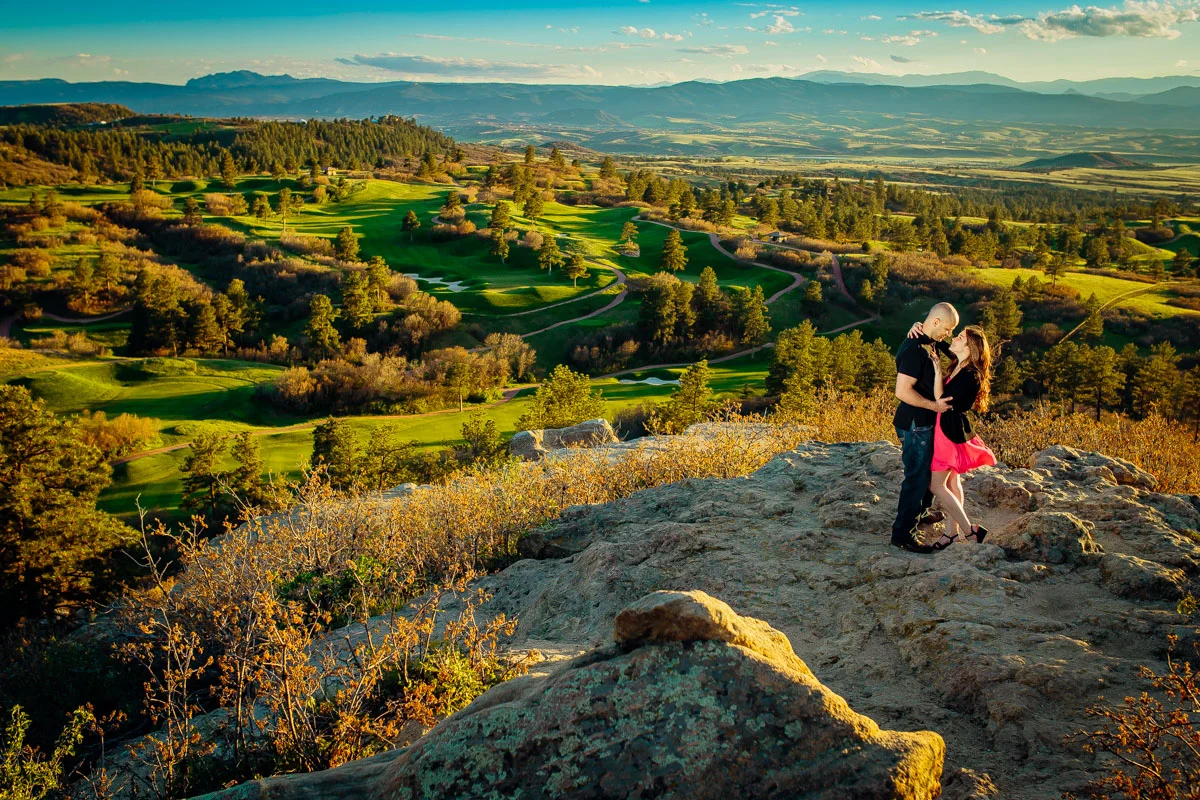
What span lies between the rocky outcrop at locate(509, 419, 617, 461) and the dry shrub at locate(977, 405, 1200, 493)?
1021 cm

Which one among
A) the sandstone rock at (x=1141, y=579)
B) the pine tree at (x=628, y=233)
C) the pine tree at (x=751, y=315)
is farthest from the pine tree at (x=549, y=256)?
the sandstone rock at (x=1141, y=579)

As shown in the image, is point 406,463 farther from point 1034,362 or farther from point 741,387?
point 1034,362

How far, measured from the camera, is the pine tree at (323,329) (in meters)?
45.3

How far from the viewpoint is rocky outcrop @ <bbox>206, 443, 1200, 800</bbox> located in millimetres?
2838

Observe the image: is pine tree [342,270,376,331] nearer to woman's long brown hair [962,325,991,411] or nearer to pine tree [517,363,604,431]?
pine tree [517,363,604,431]

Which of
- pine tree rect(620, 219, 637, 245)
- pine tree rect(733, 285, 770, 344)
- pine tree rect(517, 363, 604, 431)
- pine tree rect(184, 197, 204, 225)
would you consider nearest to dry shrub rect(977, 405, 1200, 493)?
pine tree rect(517, 363, 604, 431)

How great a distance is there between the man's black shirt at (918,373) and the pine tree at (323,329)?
44.5m

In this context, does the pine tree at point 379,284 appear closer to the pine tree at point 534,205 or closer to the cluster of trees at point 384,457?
the pine tree at point 534,205

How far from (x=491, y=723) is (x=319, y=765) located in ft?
5.25

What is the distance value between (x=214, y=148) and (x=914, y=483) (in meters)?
148

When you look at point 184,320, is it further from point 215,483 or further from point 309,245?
point 215,483

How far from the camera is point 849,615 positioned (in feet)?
17.2

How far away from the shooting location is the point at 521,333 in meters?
51.1

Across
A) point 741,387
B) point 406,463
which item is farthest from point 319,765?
point 741,387
